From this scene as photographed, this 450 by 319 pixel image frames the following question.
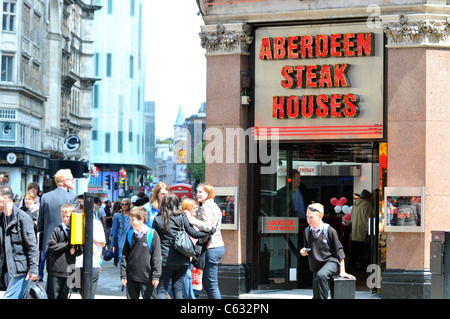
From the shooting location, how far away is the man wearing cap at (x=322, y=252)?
1043cm

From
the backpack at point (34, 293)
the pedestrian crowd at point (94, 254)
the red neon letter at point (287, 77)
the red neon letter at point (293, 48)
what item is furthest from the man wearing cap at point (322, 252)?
the red neon letter at point (293, 48)

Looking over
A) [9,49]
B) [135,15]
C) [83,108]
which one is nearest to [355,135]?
[9,49]

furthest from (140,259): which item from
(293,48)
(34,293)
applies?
(293,48)

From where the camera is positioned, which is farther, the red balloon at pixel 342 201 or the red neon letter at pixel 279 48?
the red balloon at pixel 342 201

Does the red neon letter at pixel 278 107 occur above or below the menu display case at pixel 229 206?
above

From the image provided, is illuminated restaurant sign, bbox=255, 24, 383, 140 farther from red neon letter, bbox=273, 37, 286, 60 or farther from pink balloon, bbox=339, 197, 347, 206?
pink balloon, bbox=339, 197, 347, 206

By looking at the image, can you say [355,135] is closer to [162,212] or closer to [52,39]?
[162,212]

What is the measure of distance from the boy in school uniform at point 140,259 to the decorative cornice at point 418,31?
572 centimetres

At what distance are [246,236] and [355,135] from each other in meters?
2.56

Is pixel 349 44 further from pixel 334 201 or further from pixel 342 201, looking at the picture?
pixel 342 201

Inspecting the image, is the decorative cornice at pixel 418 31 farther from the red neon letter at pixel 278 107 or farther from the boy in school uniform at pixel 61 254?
the boy in school uniform at pixel 61 254

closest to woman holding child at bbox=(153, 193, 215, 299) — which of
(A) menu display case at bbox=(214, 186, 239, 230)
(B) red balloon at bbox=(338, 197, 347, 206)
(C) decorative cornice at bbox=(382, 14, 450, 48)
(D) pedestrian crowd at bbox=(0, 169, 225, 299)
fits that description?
(D) pedestrian crowd at bbox=(0, 169, 225, 299)

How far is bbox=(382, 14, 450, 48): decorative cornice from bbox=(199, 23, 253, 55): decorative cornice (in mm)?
2382

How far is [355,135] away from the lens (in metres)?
13.9
